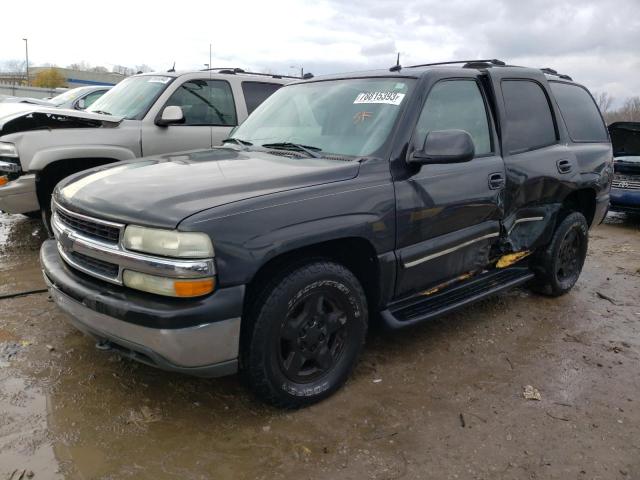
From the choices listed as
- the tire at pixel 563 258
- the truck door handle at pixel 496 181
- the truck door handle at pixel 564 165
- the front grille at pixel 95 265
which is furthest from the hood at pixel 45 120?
the tire at pixel 563 258

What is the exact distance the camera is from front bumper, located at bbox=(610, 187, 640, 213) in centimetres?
805

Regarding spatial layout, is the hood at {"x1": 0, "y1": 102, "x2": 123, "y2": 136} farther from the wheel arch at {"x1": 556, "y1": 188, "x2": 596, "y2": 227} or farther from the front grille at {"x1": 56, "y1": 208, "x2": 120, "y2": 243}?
the wheel arch at {"x1": 556, "y1": 188, "x2": 596, "y2": 227}

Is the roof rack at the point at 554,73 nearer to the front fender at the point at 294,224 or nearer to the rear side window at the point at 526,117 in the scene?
the rear side window at the point at 526,117

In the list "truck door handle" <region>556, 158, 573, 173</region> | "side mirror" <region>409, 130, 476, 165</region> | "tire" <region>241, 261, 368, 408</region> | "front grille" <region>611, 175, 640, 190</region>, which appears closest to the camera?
"tire" <region>241, 261, 368, 408</region>

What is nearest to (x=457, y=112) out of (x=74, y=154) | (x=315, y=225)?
(x=315, y=225)

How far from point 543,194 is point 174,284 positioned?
3045mm

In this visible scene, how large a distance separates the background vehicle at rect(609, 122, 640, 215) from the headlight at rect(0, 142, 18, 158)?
8.01m

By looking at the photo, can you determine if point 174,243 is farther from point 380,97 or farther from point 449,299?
point 449,299

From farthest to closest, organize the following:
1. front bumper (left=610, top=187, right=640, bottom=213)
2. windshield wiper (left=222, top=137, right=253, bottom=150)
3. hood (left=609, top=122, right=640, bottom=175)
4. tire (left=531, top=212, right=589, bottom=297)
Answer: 1. hood (left=609, top=122, right=640, bottom=175)
2. front bumper (left=610, top=187, right=640, bottom=213)
3. tire (left=531, top=212, right=589, bottom=297)
4. windshield wiper (left=222, top=137, right=253, bottom=150)

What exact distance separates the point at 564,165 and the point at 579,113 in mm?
822

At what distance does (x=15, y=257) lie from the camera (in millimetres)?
5363

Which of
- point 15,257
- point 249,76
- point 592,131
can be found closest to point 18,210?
point 15,257

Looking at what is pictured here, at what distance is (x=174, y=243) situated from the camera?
2.36m


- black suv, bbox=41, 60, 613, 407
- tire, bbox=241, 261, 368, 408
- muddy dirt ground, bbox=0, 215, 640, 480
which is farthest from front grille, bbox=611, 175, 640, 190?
tire, bbox=241, 261, 368, 408
